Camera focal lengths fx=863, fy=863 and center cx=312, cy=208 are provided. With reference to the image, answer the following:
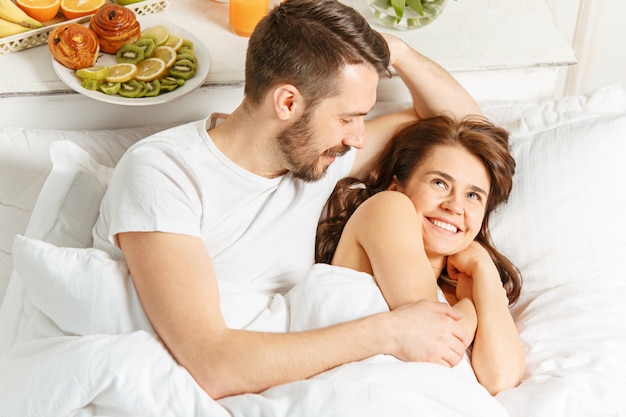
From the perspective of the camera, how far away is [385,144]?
192 centimetres

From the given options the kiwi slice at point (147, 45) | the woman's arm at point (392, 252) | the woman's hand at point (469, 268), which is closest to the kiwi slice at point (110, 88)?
the kiwi slice at point (147, 45)

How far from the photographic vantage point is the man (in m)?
1.44

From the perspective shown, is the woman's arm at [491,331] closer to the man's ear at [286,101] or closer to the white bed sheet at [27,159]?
the man's ear at [286,101]

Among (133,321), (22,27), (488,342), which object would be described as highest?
(22,27)

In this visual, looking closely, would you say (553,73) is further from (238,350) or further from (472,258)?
(238,350)

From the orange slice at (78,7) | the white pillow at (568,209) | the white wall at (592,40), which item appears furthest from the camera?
the white wall at (592,40)

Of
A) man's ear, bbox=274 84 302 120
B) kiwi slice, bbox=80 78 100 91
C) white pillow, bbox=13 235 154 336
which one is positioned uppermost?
man's ear, bbox=274 84 302 120

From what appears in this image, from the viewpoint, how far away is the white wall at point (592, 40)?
8.78ft

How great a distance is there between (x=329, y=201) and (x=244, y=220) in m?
0.24

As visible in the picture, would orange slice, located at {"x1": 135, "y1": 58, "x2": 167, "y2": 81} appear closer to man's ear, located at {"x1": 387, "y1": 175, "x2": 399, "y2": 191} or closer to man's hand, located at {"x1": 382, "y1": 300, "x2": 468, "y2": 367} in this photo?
man's ear, located at {"x1": 387, "y1": 175, "x2": 399, "y2": 191}

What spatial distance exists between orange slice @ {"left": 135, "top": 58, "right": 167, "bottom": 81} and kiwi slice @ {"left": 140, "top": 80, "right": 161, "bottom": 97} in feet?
0.04

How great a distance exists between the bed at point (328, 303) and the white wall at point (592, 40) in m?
0.63

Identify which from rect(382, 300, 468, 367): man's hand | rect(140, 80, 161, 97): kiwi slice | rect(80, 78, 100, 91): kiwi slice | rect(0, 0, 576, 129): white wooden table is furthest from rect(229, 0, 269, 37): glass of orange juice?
rect(382, 300, 468, 367): man's hand

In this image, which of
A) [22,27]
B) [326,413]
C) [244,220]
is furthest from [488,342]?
[22,27]
